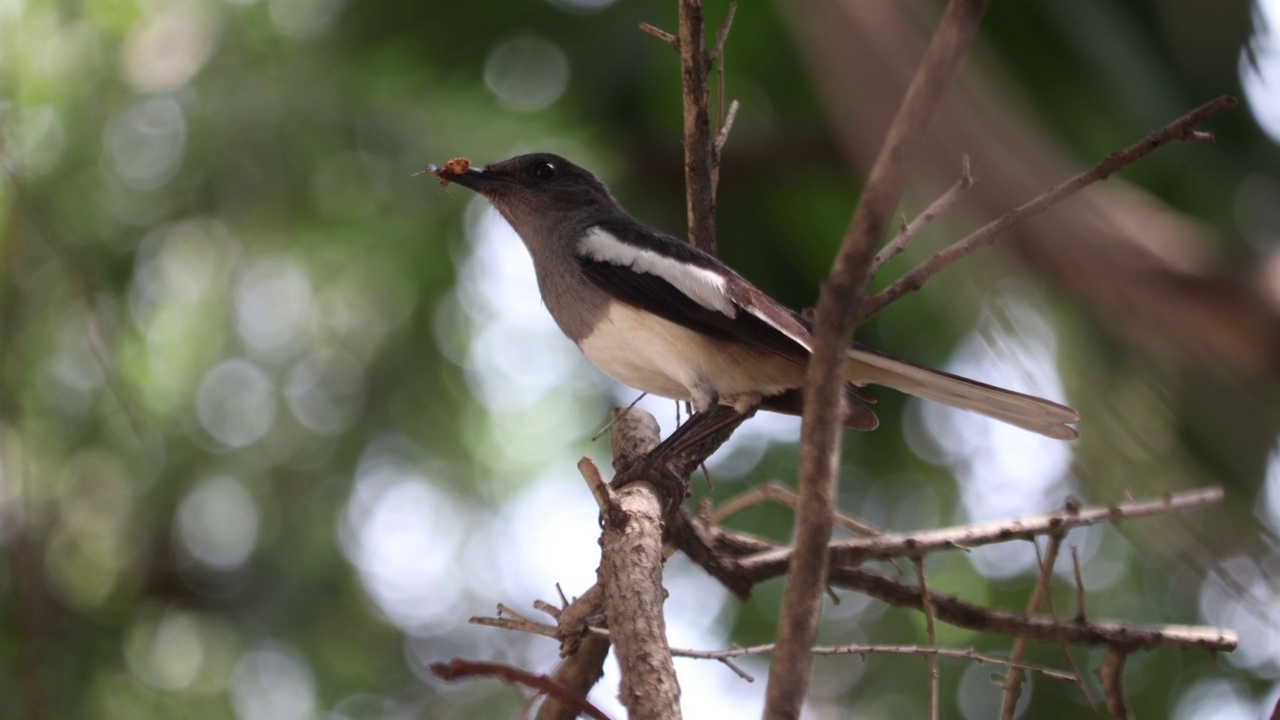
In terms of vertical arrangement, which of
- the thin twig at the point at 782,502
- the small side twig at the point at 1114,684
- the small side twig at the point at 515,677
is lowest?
the small side twig at the point at 515,677

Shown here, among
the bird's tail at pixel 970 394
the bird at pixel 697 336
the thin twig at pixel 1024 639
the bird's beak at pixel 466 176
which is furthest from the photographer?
the bird's beak at pixel 466 176

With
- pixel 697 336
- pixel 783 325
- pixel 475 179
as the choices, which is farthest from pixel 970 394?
pixel 475 179

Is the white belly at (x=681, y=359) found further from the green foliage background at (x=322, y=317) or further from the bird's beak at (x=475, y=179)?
the green foliage background at (x=322, y=317)

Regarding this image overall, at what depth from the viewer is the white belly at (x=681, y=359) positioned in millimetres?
3527

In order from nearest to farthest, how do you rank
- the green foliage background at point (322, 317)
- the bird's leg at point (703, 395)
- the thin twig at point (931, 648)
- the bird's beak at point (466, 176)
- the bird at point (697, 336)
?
the thin twig at point (931, 648) → the bird at point (697, 336) → the bird's leg at point (703, 395) → the bird's beak at point (466, 176) → the green foliage background at point (322, 317)

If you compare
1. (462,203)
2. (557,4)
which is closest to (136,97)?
(462,203)

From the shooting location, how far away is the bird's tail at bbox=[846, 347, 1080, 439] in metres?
3.11

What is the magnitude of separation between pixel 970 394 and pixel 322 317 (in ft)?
15.2

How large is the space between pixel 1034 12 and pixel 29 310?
532cm

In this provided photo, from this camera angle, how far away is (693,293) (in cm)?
351

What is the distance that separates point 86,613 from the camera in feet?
20.3

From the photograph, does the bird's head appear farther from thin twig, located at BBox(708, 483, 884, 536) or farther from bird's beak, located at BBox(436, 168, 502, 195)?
thin twig, located at BBox(708, 483, 884, 536)

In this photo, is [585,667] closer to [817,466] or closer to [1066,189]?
[817,466]

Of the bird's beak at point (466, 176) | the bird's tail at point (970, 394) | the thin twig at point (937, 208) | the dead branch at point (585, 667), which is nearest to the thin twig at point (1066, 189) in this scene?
the thin twig at point (937, 208)
